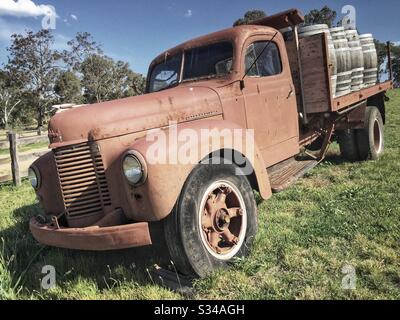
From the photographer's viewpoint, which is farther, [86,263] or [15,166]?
[15,166]

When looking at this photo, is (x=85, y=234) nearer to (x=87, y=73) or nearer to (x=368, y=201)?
(x=368, y=201)

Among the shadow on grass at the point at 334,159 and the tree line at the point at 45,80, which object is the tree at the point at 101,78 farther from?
the shadow on grass at the point at 334,159

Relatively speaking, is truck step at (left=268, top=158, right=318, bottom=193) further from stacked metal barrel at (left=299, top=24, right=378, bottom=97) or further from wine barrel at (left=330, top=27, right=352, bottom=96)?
wine barrel at (left=330, top=27, right=352, bottom=96)

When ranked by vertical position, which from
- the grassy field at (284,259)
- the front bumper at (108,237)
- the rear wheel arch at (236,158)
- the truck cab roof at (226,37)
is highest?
the truck cab roof at (226,37)

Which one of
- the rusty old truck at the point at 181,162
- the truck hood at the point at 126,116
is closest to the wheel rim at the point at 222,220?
the rusty old truck at the point at 181,162

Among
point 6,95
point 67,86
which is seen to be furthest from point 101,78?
point 6,95

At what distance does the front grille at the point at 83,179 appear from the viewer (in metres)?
2.97

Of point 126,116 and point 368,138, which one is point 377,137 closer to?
point 368,138

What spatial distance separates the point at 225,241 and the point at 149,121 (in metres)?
1.16

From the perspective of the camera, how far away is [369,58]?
6633mm

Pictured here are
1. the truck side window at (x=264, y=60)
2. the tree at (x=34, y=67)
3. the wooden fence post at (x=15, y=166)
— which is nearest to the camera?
the truck side window at (x=264, y=60)

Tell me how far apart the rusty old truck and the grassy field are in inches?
11.8

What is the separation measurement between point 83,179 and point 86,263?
0.98 m

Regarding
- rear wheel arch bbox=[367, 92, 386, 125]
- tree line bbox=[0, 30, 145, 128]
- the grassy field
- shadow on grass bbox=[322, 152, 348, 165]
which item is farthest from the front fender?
tree line bbox=[0, 30, 145, 128]
